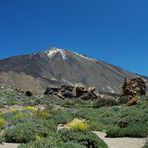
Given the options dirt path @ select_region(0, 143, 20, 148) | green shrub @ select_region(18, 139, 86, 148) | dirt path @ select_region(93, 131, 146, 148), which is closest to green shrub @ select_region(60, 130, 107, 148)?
green shrub @ select_region(18, 139, 86, 148)

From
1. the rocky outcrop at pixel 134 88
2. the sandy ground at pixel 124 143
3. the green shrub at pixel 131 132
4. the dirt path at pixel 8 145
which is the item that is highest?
the rocky outcrop at pixel 134 88

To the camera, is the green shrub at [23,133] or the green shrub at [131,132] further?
the green shrub at [131,132]

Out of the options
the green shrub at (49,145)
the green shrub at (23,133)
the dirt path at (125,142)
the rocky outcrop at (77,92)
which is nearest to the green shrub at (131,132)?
the dirt path at (125,142)

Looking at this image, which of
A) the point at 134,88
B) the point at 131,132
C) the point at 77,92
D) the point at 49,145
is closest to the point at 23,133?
the point at 49,145

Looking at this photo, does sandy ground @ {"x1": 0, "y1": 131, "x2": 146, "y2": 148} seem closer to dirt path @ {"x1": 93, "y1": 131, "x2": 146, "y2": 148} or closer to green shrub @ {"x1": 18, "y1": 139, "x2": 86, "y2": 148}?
dirt path @ {"x1": 93, "y1": 131, "x2": 146, "y2": 148}

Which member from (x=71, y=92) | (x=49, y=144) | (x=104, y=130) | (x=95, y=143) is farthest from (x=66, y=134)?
(x=71, y=92)

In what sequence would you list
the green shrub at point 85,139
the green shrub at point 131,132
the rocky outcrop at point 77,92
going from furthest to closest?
the rocky outcrop at point 77,92 → the green shrub at point 131,132 → the green shrub at point 85,139

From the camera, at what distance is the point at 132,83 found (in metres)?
50.8

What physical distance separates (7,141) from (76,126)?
10.5 feet

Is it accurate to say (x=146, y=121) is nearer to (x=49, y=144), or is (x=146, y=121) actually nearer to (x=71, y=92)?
(x=49, y=144)

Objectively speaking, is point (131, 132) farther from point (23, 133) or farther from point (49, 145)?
point (49, 145)

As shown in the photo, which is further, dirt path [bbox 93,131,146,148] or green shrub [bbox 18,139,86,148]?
dirt path [bbox 93,131,146,148]

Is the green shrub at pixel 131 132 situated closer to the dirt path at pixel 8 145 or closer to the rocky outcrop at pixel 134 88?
the dirt path at pixel 8 145

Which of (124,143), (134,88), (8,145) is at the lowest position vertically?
(8,145)
